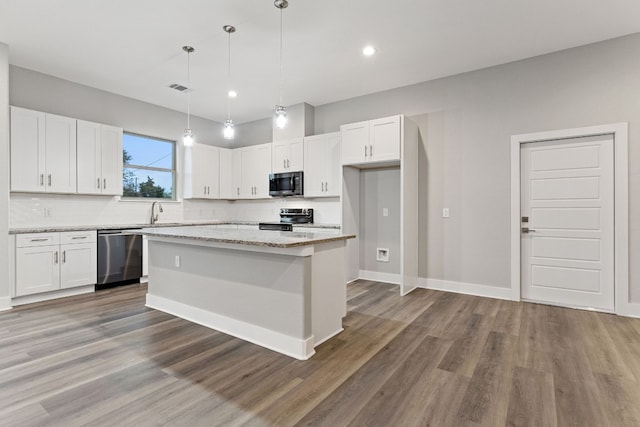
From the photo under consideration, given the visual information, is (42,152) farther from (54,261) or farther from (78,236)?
(54,261)

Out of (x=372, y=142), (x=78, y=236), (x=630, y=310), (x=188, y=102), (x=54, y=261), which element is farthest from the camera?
(x=188, y=102)

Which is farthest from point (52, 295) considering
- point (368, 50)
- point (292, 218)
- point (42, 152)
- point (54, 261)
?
point (368, 50)

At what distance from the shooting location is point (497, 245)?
4090mm

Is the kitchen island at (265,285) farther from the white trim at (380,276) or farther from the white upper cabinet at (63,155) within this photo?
the white trim at (380,276)

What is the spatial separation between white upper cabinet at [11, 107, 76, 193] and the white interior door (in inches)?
235

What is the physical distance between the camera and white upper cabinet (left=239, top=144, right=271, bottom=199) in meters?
5.98

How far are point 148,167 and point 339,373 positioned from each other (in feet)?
16.4

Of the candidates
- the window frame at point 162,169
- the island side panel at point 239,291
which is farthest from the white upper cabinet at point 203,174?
the island side panel at point 239,291

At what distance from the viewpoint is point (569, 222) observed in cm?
371

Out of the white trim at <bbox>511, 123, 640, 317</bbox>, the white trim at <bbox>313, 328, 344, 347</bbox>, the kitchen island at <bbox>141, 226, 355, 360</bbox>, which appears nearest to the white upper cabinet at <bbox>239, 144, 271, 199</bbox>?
the kitchen island at <bbox>141, 226, 355, 360</bbox>

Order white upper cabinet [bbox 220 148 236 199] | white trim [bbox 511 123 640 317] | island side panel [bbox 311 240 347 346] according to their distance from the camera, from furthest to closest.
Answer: white upper cabinet [bbox 220 148 236 199], white trim [bbox 511 123 640 317], island side panel [bbox 311 240 347 346]

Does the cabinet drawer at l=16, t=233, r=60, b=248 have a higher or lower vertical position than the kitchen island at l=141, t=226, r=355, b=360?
higher

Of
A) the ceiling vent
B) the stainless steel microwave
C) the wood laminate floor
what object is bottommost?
the wood laminate floor

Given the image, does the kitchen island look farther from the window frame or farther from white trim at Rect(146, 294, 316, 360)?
the window frame
